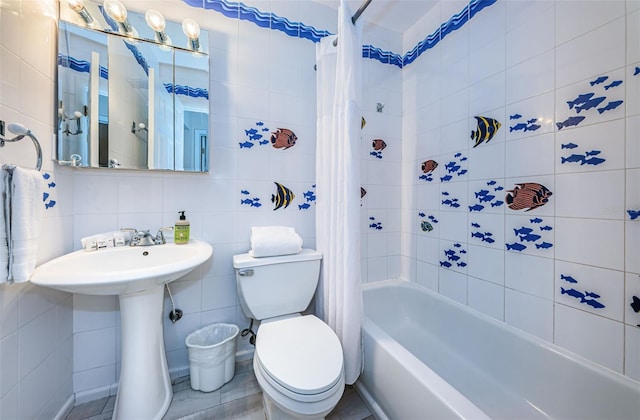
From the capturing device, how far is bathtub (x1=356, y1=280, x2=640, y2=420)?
84cm

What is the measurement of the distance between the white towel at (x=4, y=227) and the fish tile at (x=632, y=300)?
2.08 m

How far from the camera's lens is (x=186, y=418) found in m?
1.09

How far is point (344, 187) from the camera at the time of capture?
3.89ft

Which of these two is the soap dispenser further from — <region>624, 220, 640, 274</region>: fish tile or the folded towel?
<region>624, 220, 640, 274</region>: fish tile

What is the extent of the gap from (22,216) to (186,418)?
1.05m

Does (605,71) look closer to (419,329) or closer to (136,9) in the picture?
(419,329)

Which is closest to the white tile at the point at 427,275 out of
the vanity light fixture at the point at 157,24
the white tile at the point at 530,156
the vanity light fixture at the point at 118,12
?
the white tile at the point at 530,156

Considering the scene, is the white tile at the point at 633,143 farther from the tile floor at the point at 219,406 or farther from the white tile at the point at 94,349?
the white tile at the point at 94,349

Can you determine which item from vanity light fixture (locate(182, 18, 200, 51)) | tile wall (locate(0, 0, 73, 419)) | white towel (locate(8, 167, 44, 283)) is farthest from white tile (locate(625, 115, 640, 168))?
tile wall (locate(0, 0, 73, 419))

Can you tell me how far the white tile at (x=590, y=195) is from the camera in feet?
2.87

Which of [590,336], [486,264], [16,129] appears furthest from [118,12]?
[590,336]

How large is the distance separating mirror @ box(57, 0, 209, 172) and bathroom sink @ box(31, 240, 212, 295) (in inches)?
16.6

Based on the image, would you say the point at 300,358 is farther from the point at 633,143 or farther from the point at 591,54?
the point at 591,54

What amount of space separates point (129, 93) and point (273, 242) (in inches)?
41.5
